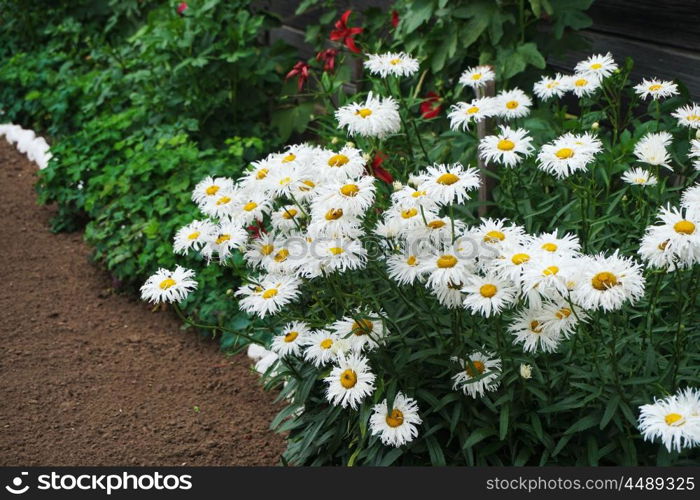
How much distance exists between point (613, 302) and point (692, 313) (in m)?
0.52

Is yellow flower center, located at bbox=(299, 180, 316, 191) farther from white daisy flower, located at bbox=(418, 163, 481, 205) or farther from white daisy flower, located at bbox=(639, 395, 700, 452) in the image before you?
white daisy flower, located at bbox=(639, 395, 700, 452)

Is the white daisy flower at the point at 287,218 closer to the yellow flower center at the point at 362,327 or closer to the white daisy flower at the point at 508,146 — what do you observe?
the yellow flower center at the point at 362,327

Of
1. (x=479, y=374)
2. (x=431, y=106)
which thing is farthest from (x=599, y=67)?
(x=479, y=374)

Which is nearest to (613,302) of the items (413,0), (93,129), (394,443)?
(394,443)

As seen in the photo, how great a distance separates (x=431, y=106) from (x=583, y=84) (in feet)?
3.02

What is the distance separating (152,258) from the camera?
3836 millimetres

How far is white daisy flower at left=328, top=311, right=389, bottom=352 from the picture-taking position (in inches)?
90.3

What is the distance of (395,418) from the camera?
2236 millimetres

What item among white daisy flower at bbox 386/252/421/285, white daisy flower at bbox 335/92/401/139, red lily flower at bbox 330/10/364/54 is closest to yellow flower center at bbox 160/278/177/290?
white daisy flower at bbox 386/252/421/285

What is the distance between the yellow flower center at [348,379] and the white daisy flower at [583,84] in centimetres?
125

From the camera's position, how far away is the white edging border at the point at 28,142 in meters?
5.47

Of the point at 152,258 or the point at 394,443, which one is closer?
the point at 394,443

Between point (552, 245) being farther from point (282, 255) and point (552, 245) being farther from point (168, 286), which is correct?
point (168, 286)

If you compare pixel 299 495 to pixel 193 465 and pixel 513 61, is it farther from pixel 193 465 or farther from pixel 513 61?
pixel 513 61
